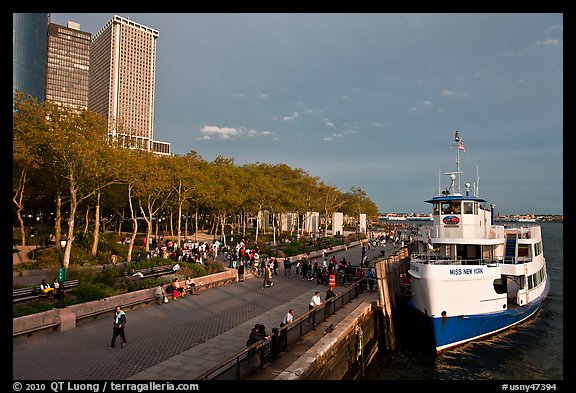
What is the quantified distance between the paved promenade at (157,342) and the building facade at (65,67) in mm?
199985

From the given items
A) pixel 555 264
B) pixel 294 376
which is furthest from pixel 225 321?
pixel 555 264

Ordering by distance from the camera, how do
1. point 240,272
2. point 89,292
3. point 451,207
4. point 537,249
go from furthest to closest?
point 537,249
point 240,272
point 451,207
point 89,292

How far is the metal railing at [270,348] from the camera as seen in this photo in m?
9.50

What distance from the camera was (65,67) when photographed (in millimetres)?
193750

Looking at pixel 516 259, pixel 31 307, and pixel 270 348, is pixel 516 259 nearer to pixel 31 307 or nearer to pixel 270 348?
pixel 270 348

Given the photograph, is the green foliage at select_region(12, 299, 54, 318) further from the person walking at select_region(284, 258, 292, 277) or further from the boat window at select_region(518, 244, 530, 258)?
the boat window at select_region(518, 244, 530, 258)

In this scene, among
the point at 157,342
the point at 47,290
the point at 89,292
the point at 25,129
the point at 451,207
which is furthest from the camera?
the point at 25,129

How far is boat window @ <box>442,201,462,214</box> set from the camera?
22703 millimetres

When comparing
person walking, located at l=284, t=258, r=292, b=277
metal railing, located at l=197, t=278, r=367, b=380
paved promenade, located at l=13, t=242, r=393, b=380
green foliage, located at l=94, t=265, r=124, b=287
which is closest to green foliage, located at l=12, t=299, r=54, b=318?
paved promenade, located at l=13, t=242, r=393, b=380

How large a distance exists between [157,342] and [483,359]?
14871 mm

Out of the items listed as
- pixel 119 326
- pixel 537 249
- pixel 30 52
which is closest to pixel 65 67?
pixel 30 52

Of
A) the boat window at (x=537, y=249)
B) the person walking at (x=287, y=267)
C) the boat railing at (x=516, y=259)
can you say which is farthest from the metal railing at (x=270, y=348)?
the boat window at (x=537, y=249)

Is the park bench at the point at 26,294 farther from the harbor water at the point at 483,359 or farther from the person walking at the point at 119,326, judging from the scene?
the harbor water at the point at 483,359
